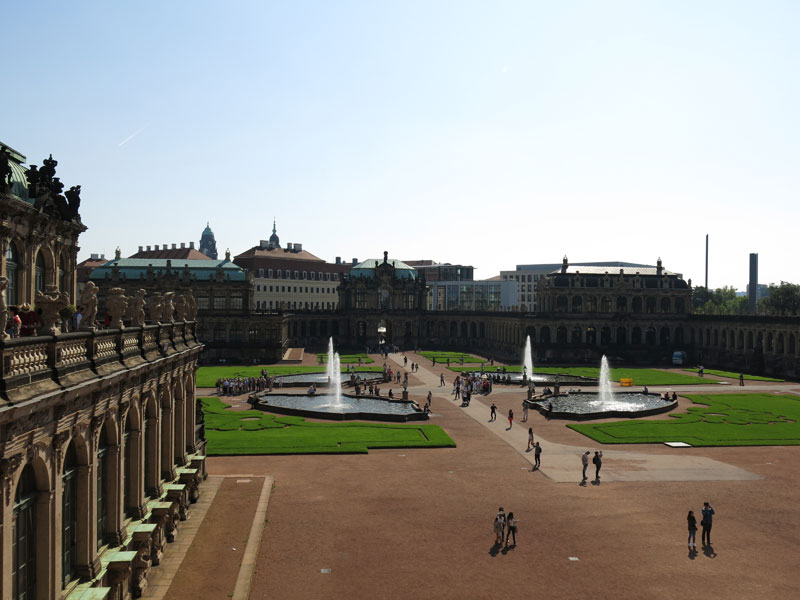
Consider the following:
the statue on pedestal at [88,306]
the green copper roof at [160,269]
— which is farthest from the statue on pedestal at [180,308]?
the green copper roof at [160,269]

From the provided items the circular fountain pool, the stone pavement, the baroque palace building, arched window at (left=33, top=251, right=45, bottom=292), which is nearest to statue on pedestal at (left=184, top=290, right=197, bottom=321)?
the baroque palace building

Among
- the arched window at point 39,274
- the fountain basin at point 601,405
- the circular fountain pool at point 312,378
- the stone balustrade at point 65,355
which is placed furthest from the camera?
the circular fountain pool at point 312,378

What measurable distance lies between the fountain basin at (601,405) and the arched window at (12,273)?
48443 millimetres

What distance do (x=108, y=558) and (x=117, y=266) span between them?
119 metres

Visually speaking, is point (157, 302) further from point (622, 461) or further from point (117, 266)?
point (117, 266)

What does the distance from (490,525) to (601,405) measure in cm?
4437

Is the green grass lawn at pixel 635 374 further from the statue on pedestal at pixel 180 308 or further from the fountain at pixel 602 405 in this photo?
the statue on pedestal at pixel 180 308

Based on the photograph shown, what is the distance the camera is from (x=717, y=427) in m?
64.1

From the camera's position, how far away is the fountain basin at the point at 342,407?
68438 mm

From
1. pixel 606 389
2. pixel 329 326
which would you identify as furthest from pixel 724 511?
pixel 329 326

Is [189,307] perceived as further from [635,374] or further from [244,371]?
[635,374]

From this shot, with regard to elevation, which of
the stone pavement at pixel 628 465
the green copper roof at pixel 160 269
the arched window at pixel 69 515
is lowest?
the stone pavement at pixel 628 465

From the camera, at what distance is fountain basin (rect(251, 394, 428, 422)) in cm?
6844

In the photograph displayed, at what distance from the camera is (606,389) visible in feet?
291
